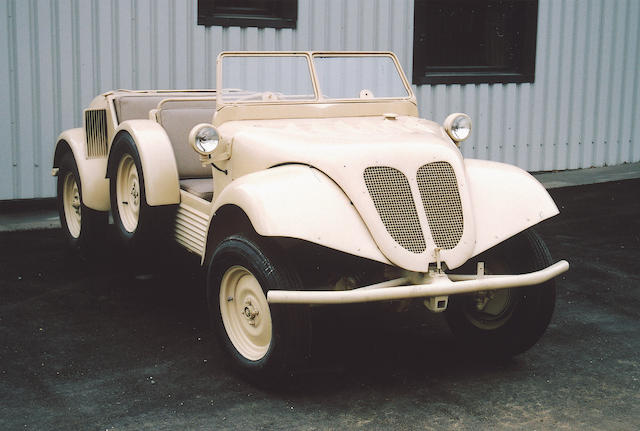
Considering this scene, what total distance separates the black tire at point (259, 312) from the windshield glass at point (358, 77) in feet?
5.02

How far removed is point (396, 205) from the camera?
422cm

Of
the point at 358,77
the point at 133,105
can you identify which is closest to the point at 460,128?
the point at 358,77

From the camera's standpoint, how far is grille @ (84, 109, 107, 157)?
22.0ft

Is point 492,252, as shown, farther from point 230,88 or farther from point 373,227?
point 230,88

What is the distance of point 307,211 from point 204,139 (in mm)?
1128

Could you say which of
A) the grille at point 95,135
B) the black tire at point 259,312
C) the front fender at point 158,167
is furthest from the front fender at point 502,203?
the grille at point 95,135

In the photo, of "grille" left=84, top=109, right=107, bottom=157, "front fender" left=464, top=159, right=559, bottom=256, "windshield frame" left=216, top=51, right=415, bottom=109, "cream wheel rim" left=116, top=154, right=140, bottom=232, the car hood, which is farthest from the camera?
"grille" left=84, top=109, right=107, bottom=157

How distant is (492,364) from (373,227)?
3.62ft

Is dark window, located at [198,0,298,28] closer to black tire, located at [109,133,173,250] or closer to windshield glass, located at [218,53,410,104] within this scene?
black tire, located at [109,133,173,250]

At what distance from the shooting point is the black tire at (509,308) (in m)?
4.50

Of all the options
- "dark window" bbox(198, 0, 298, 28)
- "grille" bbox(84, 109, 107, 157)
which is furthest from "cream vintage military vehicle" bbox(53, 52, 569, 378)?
"dark window" bbox(198, 0, 298, 28)

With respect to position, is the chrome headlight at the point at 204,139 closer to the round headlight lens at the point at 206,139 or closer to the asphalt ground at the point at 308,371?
the round headlight lens at the point at 206,139

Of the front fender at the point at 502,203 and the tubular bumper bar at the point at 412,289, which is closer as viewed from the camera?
the tubular bumper bar at the point at 412,289

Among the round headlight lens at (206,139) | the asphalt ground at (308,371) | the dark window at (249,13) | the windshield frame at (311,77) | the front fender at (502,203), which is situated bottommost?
the asphalt ground at (308,371)
